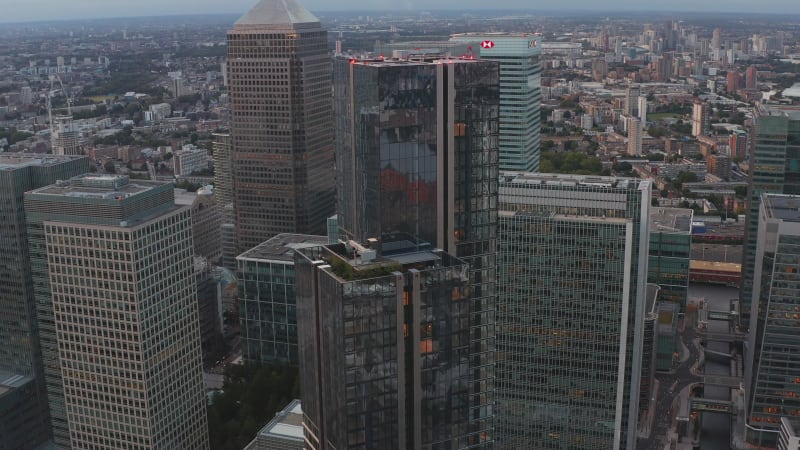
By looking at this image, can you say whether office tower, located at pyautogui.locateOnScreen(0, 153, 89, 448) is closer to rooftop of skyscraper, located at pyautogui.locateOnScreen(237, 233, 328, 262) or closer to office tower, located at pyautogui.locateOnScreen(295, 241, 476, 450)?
rooftop of skyscraper, located at pyautogui.locateOnScreen(237, 233, 328, 262)

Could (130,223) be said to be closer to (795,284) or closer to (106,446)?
(106,446)

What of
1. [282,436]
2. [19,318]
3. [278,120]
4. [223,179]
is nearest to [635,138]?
[223,179]

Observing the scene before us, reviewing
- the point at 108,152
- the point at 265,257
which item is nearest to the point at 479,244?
the point at 265,257

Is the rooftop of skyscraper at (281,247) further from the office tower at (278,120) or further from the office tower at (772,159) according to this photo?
the office tower at (772,159)

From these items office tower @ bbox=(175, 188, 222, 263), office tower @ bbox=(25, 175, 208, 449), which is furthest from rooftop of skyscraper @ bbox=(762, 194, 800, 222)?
office tower @ bbox=(175, 188, 222, 263)

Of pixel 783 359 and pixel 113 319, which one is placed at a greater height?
pixel 113 319

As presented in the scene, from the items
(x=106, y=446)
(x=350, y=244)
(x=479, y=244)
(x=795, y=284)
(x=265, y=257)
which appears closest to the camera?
(x=350, y=244)
